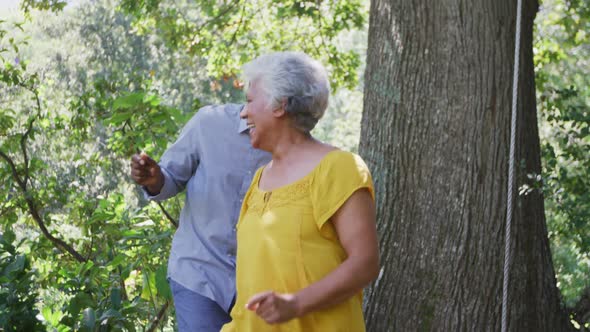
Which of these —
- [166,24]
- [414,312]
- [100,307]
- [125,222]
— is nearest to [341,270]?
[414,312]

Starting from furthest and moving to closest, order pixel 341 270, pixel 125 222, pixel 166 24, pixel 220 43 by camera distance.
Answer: pixel 220 43 < pixel 166 24 < pixel 125 222 < pixel 341 270

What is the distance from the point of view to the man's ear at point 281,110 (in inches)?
111

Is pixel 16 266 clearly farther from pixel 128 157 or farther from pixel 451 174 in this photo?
pixel 128 157

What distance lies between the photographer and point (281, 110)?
2822mm

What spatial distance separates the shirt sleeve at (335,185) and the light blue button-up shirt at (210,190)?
900 millimetres

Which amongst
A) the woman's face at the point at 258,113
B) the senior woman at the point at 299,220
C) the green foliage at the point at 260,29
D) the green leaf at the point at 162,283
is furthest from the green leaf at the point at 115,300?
the green foliage at the point at 260,29

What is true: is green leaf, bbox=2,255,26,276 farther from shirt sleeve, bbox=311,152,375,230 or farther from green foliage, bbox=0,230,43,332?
shirt sleeve, bbox=311,152,375,230

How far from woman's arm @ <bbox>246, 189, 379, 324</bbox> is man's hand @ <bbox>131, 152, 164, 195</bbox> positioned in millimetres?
942

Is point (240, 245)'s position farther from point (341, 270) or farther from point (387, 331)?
point (387, 331)

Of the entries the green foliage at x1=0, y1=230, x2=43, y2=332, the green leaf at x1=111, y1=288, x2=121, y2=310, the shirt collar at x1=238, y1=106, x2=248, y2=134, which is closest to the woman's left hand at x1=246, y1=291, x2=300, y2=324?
the shirt collar at x1=238, y1=106, x2=248, y2=134

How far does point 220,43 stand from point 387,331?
838cm

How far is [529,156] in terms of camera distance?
4684mm

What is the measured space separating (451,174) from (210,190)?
1.37 m

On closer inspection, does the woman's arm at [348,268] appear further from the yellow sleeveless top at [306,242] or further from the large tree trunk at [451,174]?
the large tree trunk at [451,174]
